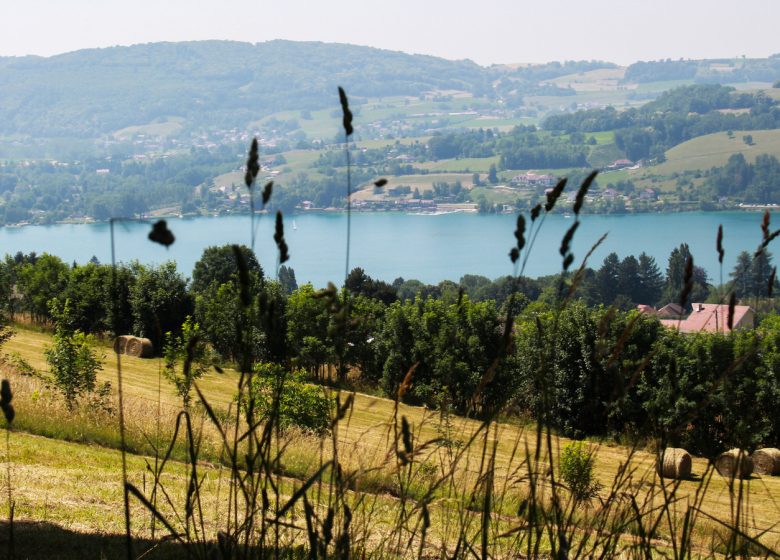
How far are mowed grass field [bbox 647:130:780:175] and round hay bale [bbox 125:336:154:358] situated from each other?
127m

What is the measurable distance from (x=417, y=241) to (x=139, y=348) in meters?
83.8

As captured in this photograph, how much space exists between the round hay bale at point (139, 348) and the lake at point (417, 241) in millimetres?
47914

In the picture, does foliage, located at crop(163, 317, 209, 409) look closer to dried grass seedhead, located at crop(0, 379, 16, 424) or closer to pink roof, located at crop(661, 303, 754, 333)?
dried grass seedhead, located at crop(0, 379, 16, 424)

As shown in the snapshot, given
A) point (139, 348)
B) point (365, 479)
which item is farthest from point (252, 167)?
point (139, 348)

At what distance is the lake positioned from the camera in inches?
3526

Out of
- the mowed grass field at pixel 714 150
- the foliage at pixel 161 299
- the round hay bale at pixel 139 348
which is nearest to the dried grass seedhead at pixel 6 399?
the round hay bale at pixel 139 348

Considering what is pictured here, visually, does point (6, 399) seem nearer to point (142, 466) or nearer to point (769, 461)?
point (142, 466)

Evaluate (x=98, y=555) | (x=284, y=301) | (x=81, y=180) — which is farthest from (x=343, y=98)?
(x=81, y=180)

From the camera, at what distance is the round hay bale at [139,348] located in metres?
29.0

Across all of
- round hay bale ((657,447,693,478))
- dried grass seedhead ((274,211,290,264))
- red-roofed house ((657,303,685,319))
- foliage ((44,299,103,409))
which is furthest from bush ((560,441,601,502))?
foliage ((44,299,103,409))

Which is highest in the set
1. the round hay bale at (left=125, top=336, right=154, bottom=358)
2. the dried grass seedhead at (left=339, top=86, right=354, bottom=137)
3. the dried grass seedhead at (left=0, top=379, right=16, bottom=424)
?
the dried grass seedhead at (left=339, top=86, right=354, bottom=137)

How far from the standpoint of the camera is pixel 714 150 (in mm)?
151750

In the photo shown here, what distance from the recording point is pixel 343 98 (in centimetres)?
154

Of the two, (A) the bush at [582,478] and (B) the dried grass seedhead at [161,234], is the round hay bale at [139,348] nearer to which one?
(A) the bush at [582,478]
